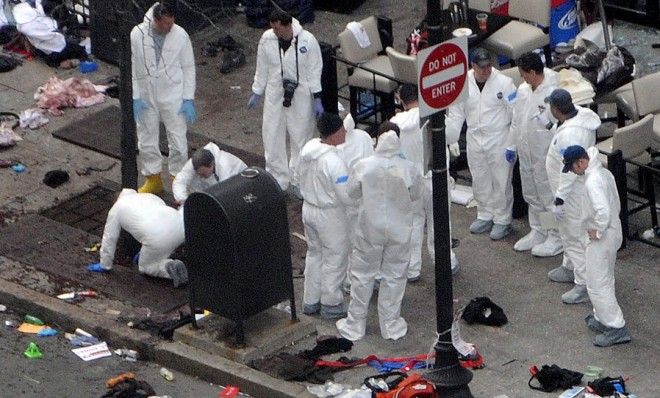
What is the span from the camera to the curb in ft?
45.5

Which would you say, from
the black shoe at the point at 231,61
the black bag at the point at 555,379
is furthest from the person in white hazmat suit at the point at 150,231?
the black shoe at the point at 231,61

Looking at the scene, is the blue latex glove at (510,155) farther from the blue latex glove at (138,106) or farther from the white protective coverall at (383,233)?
the blue latex glove at (138,106)

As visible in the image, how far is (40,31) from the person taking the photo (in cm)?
1991

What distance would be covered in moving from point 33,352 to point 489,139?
4.41m

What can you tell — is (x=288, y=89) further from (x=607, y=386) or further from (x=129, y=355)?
(x=607, y=386)

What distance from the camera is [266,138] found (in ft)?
55.9

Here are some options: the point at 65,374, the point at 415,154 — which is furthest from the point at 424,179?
the point at 65,374

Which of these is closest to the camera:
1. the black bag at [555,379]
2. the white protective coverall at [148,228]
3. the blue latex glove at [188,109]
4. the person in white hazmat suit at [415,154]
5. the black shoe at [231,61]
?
the black bag at [555,379]

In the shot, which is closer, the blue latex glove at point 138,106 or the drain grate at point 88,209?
the drain grate at point 88,209

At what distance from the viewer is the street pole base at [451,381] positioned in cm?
1326

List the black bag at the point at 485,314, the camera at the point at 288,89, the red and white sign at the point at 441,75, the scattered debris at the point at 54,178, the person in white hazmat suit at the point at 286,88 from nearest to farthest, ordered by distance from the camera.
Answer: the red and white sign at the point at 441,75
the black bag at the point at 485,314
the person in white hazmat suit at the point at 286,88
the camera at the point at 288,89
the scattered debris at the point at 54,178

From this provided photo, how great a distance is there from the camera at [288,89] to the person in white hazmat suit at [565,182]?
8.94 feet

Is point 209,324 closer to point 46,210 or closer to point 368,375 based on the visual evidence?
point 368,375

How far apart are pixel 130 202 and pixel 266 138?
2023 millimetres
